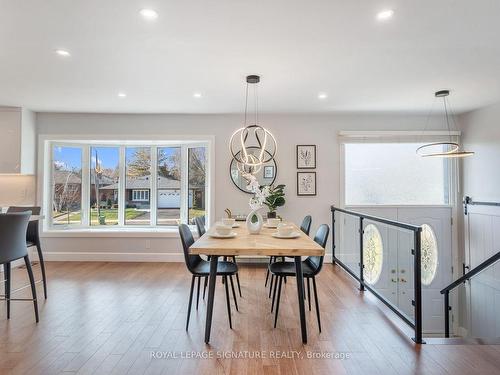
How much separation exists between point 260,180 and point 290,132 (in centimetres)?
98

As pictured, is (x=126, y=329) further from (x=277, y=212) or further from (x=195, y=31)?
(x=277, y=212)

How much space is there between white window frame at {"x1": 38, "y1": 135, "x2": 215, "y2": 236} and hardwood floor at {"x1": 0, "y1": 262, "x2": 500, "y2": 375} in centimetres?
183

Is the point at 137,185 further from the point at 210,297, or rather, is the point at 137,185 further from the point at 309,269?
the point at 309,269

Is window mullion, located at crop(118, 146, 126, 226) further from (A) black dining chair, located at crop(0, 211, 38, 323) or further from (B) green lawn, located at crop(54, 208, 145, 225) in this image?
(A) black dining chair, located at crop(0, 211, 38, 323)

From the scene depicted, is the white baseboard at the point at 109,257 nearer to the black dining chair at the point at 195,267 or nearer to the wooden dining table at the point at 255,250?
the black dining chair at the point at 195,267

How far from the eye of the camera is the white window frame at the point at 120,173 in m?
5.13

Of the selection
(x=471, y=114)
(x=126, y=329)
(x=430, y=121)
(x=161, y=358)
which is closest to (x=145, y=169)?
(x=126, y=329)

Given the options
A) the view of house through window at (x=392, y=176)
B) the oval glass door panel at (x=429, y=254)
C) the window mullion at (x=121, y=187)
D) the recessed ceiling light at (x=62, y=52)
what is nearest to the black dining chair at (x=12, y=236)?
the recessed ceiling light at (x=62, y=52)

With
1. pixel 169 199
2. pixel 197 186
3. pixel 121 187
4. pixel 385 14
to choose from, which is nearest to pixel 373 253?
pixel 385 14

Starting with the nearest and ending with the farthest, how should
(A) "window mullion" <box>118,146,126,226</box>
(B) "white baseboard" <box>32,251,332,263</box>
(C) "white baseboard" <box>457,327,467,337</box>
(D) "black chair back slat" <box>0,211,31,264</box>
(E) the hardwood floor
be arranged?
1. (E) the hardwood floor
2. (D) "black chair back slat" <box>0,211,31,264</box>
3. (C) "white baseboard" <box>457,327,467,337</box>
4. (B) "white baseboard" <box>32,251,332,263</box>
5. (A) "window mullion" <box>118,146,126,226</box>

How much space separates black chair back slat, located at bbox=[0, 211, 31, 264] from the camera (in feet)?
8.49

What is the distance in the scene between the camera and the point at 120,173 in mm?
5520

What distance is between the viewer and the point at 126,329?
267 cm

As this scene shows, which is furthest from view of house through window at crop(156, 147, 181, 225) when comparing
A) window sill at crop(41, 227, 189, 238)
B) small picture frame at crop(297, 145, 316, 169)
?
small picture frame at crop(297, 145, 316, 169)
